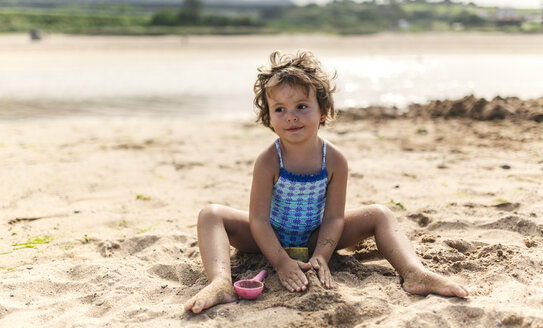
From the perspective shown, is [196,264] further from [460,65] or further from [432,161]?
[460,65]

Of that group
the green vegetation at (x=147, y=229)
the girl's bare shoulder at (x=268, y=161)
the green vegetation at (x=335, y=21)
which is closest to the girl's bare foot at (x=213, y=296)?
the girl's bare shoulder at (x=268, y=161)

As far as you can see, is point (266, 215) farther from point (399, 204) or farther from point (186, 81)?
point (186, 81)

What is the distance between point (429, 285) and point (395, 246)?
33 centimetres

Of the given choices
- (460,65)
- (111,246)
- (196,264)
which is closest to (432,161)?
(196,264)

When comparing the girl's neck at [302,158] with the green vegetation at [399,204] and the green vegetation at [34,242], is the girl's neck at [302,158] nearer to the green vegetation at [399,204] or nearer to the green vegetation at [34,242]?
the green vegetation at [399,204]

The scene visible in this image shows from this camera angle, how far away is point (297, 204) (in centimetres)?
269

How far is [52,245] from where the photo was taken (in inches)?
121

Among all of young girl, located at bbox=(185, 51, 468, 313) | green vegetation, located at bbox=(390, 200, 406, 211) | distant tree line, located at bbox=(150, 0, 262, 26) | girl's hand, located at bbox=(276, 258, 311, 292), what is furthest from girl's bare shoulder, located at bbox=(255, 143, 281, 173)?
distant tree line, located at bbox=(150, 0, 262, 26)

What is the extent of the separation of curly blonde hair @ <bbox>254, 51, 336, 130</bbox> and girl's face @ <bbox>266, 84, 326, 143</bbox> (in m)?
0.03

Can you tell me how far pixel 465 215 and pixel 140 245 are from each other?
2280mm

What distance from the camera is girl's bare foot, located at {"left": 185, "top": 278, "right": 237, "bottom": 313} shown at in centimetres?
219

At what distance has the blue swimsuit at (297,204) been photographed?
2646 mm

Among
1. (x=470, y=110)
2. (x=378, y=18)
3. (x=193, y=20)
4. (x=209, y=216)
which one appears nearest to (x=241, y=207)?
(x=209, y=216)

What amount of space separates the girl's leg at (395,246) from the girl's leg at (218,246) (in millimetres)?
594
